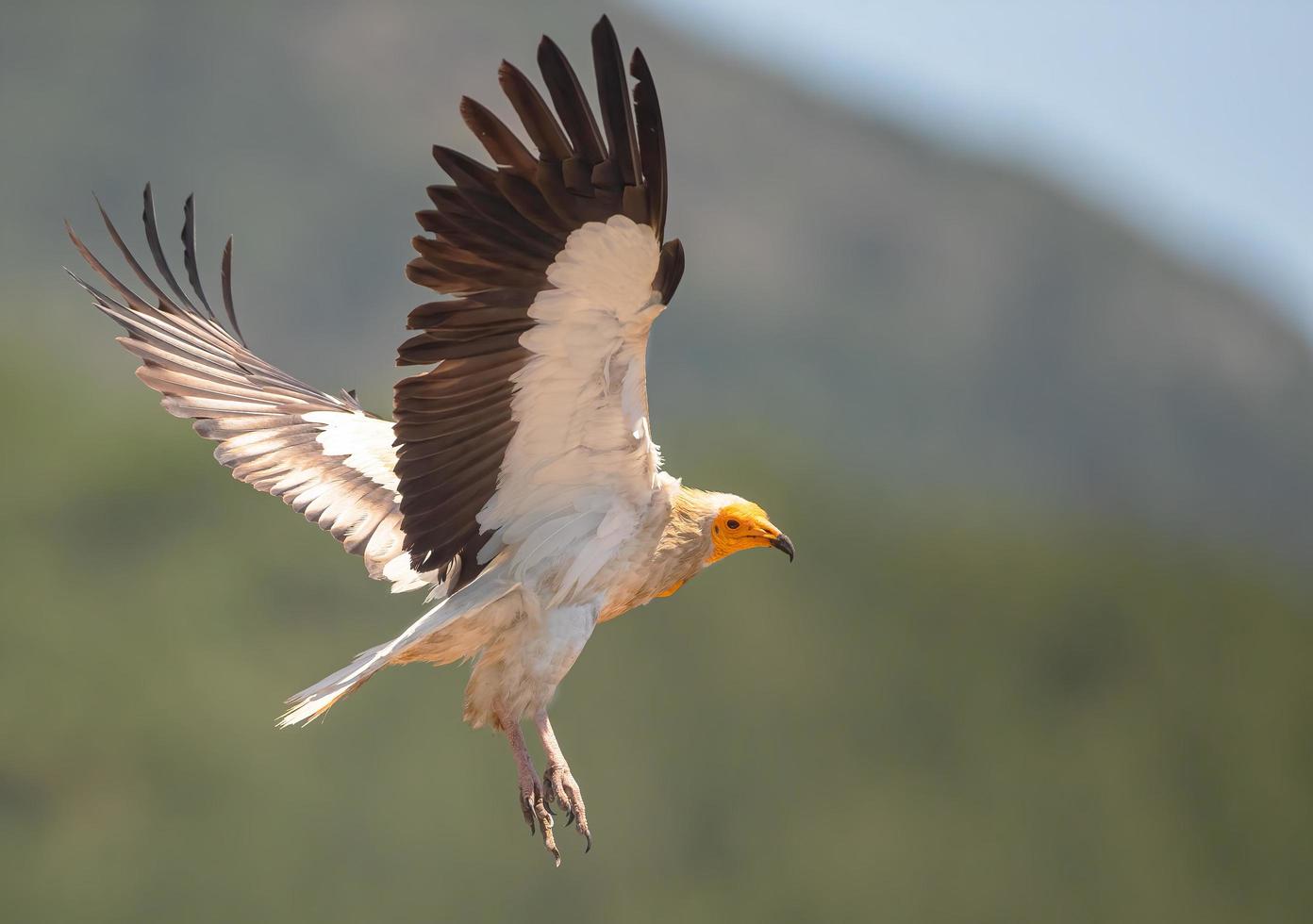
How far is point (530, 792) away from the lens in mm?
6211

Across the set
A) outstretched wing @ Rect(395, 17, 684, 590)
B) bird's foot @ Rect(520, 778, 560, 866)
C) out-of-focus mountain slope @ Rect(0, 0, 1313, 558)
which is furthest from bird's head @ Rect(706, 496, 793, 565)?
out-of-focus mountain slope @ Rect(0, 0, 1313, 558)

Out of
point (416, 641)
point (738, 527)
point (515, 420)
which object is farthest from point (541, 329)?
point (738, 527)

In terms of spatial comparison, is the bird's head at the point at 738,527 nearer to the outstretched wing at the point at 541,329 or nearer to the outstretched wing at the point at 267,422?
the outstretched wing at the point at 541,329

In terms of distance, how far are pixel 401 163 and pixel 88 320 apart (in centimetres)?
2190

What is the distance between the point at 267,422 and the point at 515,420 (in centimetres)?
211

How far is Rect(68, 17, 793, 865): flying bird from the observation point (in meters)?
5.06

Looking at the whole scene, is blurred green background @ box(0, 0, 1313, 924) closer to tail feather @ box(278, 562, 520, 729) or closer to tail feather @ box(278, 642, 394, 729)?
tail feather @ box(278, 562, 520, 729)

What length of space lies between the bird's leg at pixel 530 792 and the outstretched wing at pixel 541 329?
2.23ft

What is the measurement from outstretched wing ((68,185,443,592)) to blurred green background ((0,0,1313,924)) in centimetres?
3838

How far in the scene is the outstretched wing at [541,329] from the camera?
4.96m

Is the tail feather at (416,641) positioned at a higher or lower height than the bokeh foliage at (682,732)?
higher

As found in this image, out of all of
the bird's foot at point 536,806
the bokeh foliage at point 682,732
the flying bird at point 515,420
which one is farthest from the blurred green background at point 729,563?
the bird's foot at point 536,806

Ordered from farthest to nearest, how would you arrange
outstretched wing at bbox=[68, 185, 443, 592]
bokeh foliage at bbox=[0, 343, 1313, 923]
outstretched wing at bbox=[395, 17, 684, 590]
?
bokeh foliage at bbox=[0, 343, 1313, 923] < outstretched wing at bbox=[68, 185, 443, 592] < outstretched wing at bbox=[395, 17, 684, 590]

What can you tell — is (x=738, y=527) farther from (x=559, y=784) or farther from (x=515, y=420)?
(x=559, y=784)
